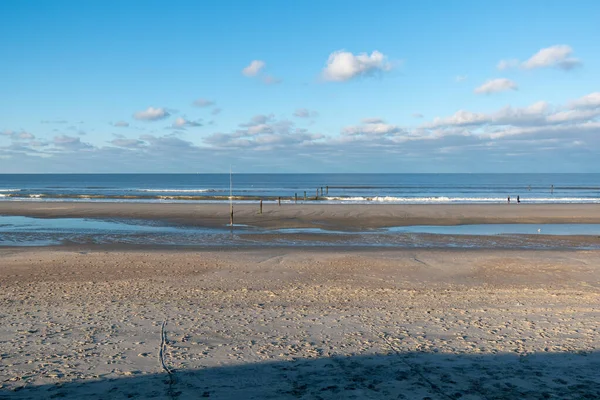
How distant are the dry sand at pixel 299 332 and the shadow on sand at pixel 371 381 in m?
0.03

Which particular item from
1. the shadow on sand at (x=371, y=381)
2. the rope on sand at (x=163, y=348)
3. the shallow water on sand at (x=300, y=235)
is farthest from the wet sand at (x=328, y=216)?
the shadow on sand at (x=371, y=381)

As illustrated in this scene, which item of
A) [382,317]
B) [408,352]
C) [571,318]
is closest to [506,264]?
[571,318]

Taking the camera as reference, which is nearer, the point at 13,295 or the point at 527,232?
the point at 13,295

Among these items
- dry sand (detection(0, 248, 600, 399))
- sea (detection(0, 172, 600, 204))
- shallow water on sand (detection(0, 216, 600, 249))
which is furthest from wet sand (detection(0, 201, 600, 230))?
dry sand (detection(0, 248, 600, 399))

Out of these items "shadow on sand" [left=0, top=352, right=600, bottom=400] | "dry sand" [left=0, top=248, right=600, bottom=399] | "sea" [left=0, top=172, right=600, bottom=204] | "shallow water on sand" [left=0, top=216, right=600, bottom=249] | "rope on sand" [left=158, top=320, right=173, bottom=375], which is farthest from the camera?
"sea" [left=0, top=172, right=600, bottom=204]

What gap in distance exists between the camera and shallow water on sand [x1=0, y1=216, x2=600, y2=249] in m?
21.8

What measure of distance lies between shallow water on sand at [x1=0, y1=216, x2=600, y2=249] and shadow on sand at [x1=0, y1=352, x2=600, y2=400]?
14266mm

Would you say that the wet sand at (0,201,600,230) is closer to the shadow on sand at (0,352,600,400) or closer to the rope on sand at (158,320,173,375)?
the rope on sand at (158,320,173,375)

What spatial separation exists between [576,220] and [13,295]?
31584 mm

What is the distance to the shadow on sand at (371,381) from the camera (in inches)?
230

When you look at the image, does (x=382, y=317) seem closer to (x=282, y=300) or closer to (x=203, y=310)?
(x=282, y=300)

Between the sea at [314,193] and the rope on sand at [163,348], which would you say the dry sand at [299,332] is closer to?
the rope on sand at [163,348]

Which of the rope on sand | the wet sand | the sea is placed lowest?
the rope on sand

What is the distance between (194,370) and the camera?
659 cm
